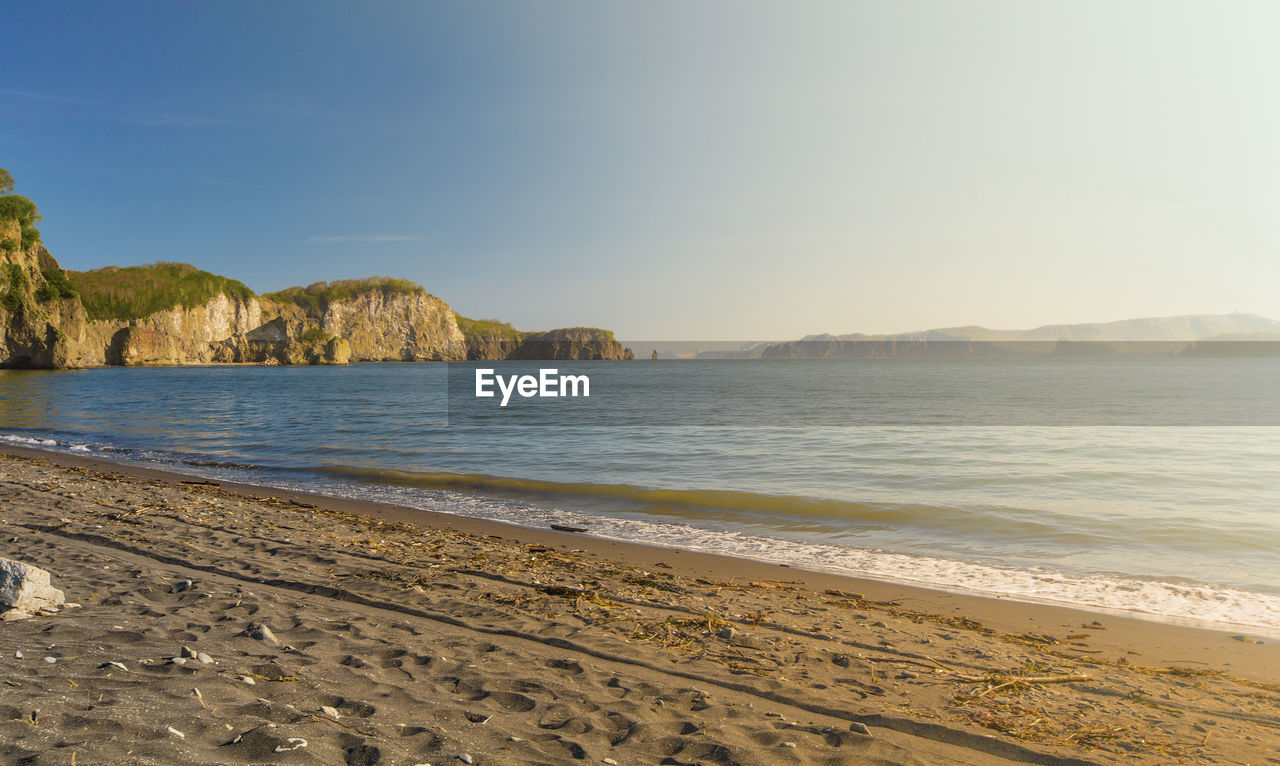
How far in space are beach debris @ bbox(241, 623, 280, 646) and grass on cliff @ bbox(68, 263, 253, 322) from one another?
152339 millimetres

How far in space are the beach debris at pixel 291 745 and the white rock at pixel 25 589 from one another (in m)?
2.96

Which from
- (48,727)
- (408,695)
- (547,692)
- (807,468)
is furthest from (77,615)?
(807,468)

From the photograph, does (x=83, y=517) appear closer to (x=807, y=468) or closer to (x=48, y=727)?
(x=48, y=727)

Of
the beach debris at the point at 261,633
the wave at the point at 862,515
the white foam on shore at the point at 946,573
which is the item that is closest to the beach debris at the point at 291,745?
the beach debris at the point at 261,633

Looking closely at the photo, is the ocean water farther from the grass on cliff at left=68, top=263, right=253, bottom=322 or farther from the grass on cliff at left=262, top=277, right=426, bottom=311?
the grass on cliff at left=262, top=277, right=426, bottom=311

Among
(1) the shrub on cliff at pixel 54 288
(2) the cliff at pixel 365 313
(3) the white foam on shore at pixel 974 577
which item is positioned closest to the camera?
(3) the white foam on shore at pixel 974 577

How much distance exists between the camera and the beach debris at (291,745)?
2.83m

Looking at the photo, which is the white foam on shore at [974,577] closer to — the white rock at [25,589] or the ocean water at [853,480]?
the ocean water at [853,480]

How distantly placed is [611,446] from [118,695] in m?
17.3

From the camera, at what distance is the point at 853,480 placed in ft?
46.5

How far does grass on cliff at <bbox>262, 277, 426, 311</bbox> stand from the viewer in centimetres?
17925

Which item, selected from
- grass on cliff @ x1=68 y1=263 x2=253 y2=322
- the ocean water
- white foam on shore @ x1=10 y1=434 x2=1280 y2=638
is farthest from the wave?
grass on cliff @ x1=68 y1=263 x2=253 y2=322

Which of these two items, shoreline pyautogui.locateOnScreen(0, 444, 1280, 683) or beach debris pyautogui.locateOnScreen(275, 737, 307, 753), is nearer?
beach debris pyautogui.locateOnScreen(275, 737, 307, 753)

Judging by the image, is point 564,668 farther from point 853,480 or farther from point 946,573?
point 853,480
